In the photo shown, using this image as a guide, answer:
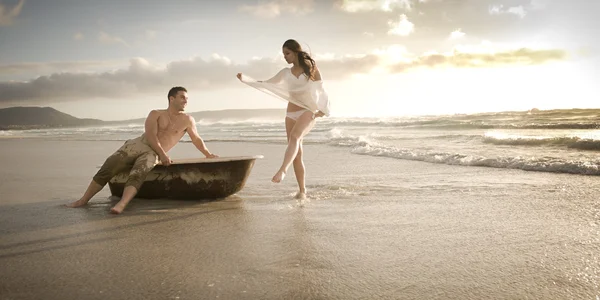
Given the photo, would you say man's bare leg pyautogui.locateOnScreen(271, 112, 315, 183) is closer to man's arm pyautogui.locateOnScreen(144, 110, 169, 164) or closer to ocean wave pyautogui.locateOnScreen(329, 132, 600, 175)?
man's arm pyautogui.locateOnScreen(144, 110, 169, 164)

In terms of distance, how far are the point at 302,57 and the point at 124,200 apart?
7.83 feet

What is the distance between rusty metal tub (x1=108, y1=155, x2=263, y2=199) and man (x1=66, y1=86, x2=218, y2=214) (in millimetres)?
145

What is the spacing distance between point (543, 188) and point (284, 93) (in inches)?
127

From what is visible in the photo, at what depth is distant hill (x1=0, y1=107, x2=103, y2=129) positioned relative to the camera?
6175cm

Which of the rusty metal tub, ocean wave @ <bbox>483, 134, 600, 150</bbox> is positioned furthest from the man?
ocean wave @ <bbox>483, 134, 600, 150</bbox>

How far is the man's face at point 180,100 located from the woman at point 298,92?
2.16ft

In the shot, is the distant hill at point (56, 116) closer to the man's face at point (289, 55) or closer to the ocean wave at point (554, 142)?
the ocean wave at point (554, 142)

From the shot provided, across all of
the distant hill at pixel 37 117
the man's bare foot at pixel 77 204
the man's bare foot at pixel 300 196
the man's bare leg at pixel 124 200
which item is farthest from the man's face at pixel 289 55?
the distant hill at pixel 37 117

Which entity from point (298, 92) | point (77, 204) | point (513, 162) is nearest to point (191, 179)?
point (77, 204)

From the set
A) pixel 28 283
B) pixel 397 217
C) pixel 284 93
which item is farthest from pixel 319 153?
pixel 28 283

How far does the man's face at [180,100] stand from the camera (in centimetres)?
503

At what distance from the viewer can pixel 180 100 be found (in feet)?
16.5

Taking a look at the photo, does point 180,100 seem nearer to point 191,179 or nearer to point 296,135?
point 191,179

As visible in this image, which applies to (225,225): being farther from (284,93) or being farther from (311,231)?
(284,93)
